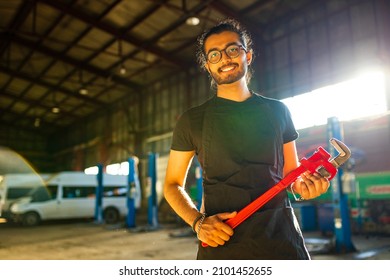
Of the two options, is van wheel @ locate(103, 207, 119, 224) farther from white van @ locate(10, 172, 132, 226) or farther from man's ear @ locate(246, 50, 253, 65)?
man's ear @ locate(246, 50, 253, 65)

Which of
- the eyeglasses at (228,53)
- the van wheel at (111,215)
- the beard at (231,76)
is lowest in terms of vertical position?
the van wheel at (111,215)

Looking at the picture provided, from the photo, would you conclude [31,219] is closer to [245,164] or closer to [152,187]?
[152,187]

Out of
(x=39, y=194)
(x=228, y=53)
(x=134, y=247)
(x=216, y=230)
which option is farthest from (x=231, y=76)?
(x=39, y=194)

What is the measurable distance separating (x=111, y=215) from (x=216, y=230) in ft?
30.2

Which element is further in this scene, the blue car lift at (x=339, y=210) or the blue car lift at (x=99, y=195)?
the blue car lift at (x=99, y=195)

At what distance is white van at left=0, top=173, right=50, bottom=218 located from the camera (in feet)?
28.1

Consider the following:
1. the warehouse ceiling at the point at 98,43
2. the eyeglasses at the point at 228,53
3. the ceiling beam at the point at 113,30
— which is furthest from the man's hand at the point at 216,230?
the ceiling beam at the point at 113,30

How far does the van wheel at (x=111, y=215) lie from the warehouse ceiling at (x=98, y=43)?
4115 millimetres

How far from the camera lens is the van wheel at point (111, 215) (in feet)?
31.0

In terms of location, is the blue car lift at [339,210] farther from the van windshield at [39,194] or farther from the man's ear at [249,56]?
the van windshield at [39,194]
